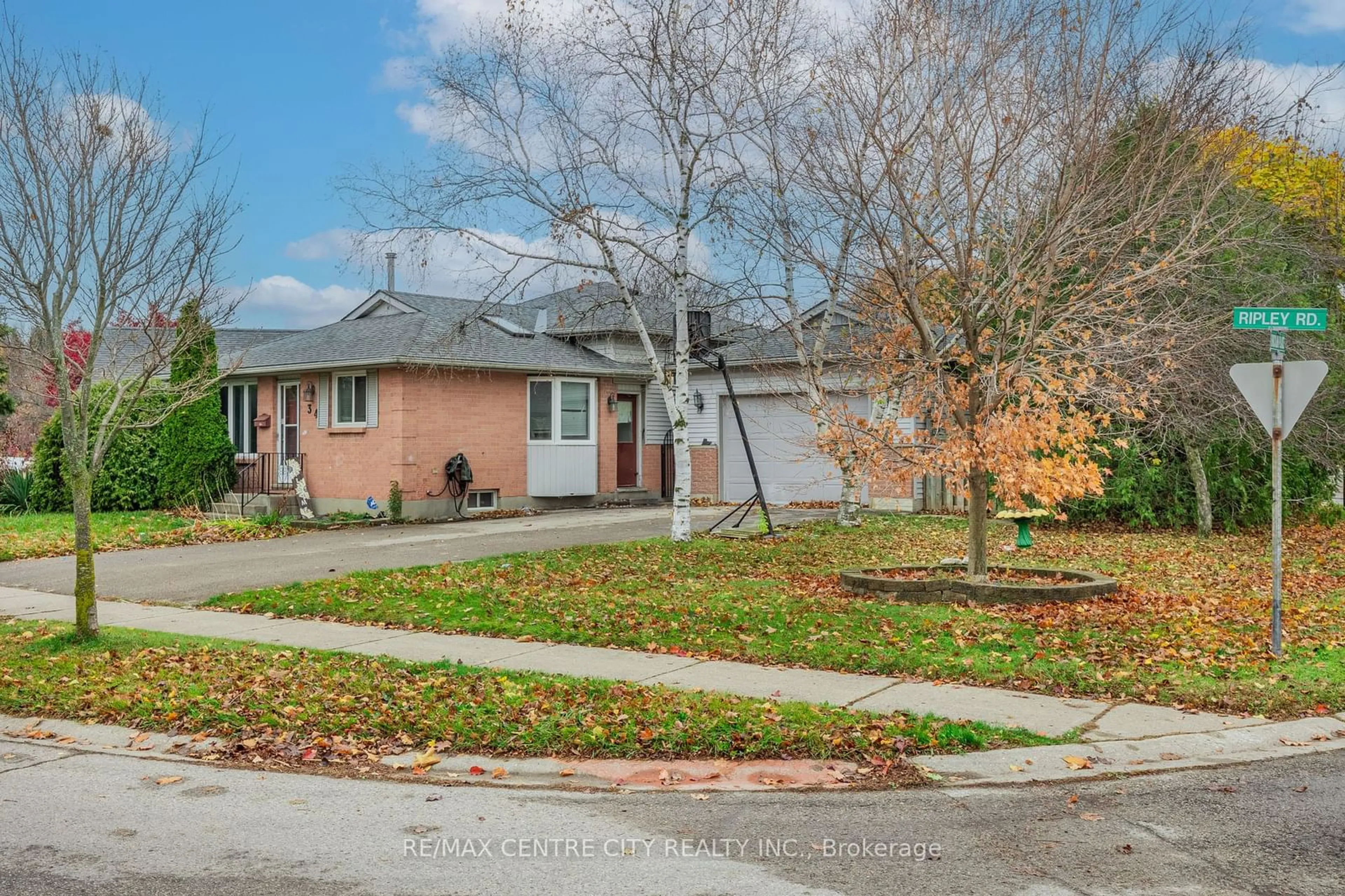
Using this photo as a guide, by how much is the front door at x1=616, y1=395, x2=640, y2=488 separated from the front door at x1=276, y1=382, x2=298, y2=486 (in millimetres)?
6789

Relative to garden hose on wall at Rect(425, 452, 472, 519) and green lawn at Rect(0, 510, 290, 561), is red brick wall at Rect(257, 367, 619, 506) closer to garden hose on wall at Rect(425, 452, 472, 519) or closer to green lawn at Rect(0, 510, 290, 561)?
garden hose on wall at Rect(425, 452, 472, 519)

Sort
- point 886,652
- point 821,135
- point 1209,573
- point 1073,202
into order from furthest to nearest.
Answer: point 1209,573
point 821,135
point 1073,202
point 886,652

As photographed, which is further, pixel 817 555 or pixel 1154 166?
pixel 817 555

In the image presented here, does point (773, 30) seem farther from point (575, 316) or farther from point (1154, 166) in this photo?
point (575, 316)

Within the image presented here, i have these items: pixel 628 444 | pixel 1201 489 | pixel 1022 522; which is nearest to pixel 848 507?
pixel 1022 522

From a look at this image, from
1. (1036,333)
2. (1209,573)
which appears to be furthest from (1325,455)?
(1036,333)

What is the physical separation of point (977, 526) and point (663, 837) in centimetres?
671

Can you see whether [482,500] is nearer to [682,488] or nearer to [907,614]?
[682,488]

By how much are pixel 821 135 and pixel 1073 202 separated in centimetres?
319

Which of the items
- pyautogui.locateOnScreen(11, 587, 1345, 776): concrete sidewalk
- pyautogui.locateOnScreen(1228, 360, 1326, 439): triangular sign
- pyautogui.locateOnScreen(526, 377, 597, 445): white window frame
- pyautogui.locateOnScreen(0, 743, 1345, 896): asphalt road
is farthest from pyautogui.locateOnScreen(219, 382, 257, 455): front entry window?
pyautogui.locateOnScreen(1228, 360, 1326, 439): triangular sign

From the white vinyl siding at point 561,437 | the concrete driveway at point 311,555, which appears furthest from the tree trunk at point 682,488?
the white vinyl siding at point 561,437

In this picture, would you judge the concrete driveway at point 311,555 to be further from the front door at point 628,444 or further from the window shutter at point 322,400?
the front door at point 628,444

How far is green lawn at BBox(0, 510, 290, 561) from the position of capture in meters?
16.2

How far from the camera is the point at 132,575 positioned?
13.8 m
